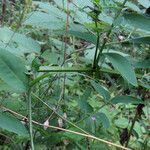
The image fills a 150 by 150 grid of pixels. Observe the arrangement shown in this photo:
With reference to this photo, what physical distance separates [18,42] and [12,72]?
245mm

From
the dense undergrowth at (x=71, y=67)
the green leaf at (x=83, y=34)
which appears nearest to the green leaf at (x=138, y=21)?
the dense undergrowth at (x=71, y=67)

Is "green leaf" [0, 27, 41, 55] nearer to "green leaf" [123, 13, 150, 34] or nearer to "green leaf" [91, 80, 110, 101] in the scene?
"green leaf" [91, 80, 110, 101]

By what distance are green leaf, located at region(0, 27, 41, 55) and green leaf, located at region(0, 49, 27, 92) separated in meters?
0.22

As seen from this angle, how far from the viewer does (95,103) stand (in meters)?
2.09

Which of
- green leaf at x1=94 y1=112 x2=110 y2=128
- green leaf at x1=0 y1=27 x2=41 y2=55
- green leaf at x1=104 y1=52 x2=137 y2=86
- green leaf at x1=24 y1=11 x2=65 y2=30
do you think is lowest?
green leaf at x1=94 y1=112 x2=110 y2=128

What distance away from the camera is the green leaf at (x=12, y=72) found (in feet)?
2.77

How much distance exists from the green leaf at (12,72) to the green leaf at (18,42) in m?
0.22

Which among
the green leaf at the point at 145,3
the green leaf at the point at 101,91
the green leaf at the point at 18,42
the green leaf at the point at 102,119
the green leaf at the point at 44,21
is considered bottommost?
the green leaf at the point at 102,119

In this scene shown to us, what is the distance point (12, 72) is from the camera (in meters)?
0.86

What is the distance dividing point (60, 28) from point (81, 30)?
5 cm

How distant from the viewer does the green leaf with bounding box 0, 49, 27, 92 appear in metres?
0.84

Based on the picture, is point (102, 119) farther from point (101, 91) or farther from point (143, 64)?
point (143, 64)

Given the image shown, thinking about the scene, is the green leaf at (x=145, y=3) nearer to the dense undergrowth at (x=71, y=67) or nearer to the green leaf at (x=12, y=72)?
the dense undergrowth at (x=71, y=67)

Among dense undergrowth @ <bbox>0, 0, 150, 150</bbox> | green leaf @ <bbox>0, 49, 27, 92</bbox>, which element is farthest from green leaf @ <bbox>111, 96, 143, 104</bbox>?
green leaf @ <bbox>0, 49, 27, 92</bbox>
